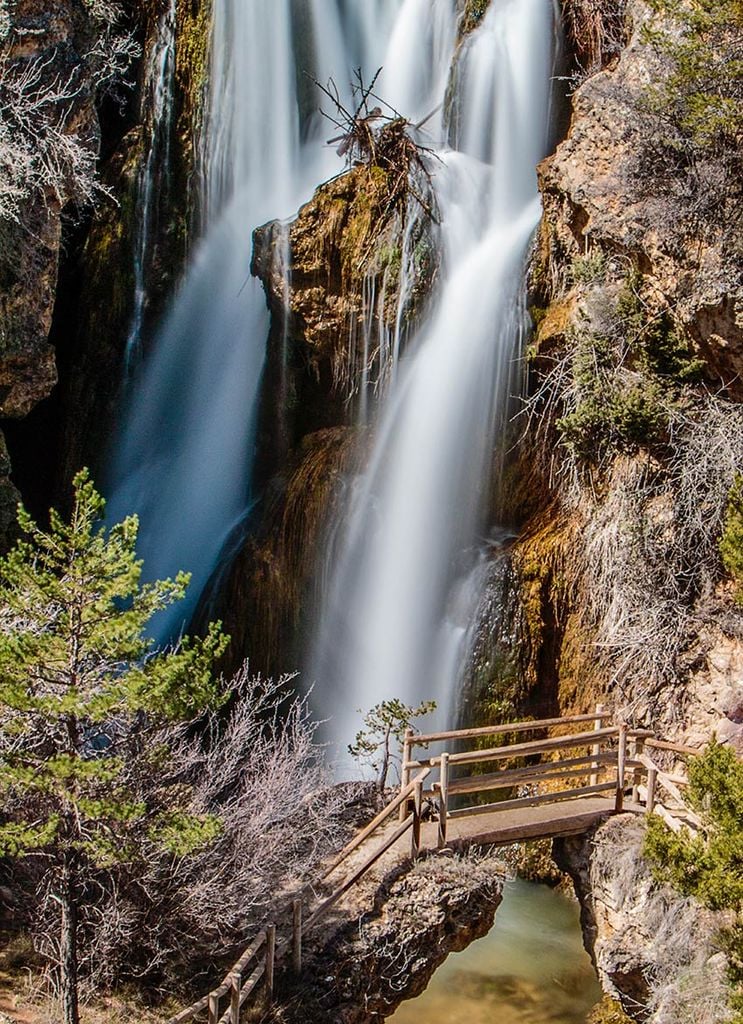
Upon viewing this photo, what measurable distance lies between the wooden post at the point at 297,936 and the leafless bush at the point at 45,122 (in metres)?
7.65

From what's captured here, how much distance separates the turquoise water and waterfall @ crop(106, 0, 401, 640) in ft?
20.1

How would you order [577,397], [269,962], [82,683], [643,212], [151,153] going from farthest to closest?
1. [151,153]
2. [577,397]
3. [643,212]
4. [269,962]
5. [82,683]

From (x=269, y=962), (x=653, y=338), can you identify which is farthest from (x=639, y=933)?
(x=653, y=338)

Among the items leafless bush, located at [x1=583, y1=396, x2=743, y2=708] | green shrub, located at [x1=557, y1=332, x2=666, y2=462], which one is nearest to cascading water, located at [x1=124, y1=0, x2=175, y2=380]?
green shrub, located at [x1=557, y1=332, x2=666, y2=462]

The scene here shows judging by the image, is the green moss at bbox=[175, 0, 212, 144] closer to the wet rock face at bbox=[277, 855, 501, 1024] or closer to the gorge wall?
the gorge wall

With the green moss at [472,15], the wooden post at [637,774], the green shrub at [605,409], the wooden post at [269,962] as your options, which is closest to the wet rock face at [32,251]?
the green shrub at [605,409]

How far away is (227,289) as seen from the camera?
52.6 ft

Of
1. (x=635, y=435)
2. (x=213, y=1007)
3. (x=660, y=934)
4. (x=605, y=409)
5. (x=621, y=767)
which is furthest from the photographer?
(x=605, y=409)

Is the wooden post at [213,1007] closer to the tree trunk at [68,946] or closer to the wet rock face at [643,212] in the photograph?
the tree trunk at [68,946]

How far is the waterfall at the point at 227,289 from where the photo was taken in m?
15.0

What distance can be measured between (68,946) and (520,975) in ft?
19.1

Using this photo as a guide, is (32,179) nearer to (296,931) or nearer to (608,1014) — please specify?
(296,931)

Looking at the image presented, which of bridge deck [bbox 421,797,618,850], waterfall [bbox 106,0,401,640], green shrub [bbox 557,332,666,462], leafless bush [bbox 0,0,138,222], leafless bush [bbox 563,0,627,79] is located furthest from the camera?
waterfall [bbox 106,0,401,640]

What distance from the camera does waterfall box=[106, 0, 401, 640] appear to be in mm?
15047
